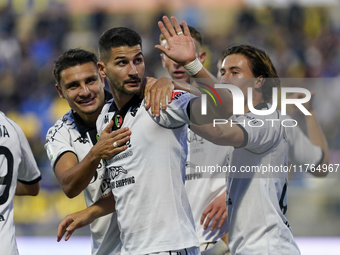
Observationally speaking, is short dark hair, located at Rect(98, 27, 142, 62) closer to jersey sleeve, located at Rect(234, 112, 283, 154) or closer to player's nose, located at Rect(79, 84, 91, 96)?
player's nose, located at Rect(79, 84, 91, 96)

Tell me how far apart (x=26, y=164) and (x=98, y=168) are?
0.73 metres

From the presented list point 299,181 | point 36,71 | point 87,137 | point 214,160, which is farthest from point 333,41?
point 87,137

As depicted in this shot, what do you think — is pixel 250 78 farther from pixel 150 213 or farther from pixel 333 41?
pixel 333 41

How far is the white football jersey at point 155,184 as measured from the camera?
318cm

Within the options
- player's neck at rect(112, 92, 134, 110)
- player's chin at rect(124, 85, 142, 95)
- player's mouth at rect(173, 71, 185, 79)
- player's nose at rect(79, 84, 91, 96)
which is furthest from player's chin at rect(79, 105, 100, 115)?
player's mouth at rect(173, 71, 185, 79)

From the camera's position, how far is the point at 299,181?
948 cm

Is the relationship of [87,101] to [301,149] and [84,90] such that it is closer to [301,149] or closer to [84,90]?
[84,90]

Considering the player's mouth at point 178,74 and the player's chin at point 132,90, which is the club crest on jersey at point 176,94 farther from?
the player's mouth at point 178,74

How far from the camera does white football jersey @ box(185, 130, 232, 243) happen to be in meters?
4.61

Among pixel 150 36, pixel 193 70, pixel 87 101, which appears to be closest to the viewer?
pixel 193 70

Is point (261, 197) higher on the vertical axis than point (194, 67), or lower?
lower

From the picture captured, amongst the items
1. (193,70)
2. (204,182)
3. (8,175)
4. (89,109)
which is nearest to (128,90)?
(193,70)

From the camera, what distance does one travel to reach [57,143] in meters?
4.00

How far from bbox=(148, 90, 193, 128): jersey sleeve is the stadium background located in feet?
23.3
